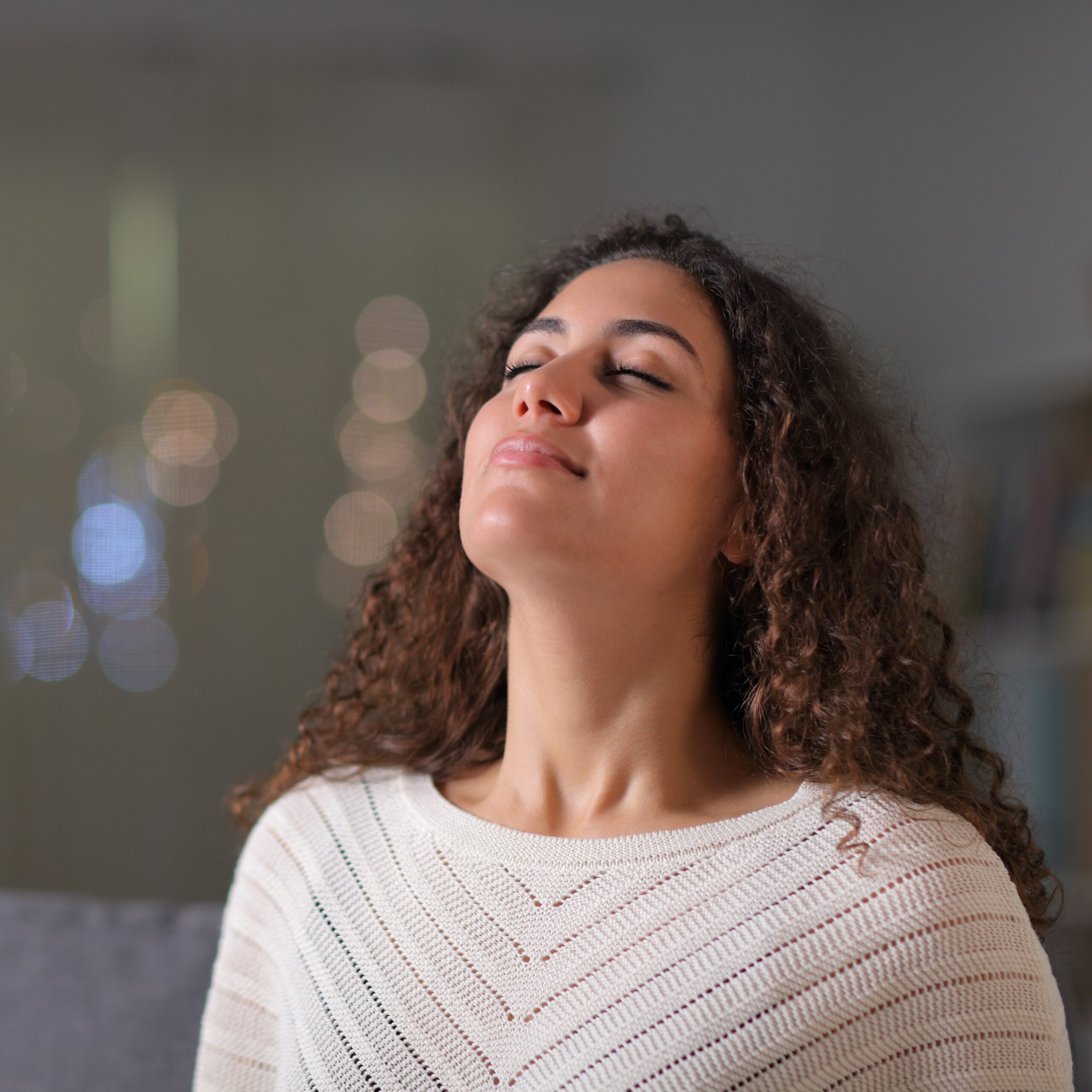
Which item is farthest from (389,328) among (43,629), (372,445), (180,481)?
(43,629)

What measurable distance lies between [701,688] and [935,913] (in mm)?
297

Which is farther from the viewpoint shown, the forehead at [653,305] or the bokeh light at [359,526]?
the bokeh light at [359,526]

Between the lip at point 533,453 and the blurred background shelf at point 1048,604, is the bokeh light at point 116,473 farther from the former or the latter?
the lip at point 533,453

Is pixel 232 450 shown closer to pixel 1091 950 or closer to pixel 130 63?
pixel 130 63

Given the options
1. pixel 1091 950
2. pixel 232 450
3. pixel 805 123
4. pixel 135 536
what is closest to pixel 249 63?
pixel 232 450

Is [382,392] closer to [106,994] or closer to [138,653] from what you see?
[138,653]

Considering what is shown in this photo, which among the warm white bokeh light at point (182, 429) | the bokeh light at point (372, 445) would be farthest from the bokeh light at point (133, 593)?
the bokeh light at point (372, 445)

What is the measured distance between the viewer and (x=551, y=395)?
1002mm

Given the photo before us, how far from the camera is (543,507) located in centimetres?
97

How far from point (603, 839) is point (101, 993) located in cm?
59

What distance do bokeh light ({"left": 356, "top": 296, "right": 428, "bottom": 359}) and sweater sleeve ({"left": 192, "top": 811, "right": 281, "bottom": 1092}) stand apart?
6.57 ft

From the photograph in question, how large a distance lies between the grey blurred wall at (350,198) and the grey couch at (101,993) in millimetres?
1654

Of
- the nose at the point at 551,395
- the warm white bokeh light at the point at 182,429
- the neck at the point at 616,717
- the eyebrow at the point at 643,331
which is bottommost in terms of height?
the neck at the point at 616,717

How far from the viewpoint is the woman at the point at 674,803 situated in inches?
35.3
